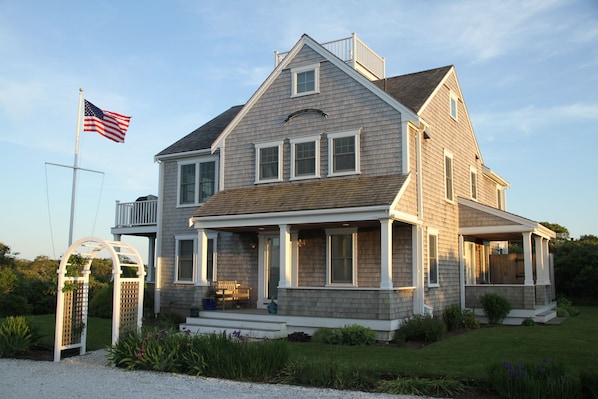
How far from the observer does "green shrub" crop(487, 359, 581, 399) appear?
785cm

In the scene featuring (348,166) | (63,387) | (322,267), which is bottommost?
(63,387)

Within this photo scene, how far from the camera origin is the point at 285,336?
15.5 m

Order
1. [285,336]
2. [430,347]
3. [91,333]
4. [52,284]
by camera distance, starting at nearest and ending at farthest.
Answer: [430,347] < [285,336] < [91,333] < [52,284]

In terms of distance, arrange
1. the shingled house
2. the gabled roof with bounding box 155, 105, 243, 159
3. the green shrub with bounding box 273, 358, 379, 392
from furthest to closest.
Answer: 1. the gabled roof with bounding box 155, 105, 243, 159
2. the shingled house
3. the green shrub with bounding box 273, 358, 379, 392

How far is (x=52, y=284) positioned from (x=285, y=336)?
569 inches

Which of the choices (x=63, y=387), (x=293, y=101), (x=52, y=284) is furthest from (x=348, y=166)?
(x=52, y=284)

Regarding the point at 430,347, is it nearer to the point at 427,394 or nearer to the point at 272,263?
the point at 427,394

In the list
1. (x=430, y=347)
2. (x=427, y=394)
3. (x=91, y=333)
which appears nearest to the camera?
(x=427, y=394)

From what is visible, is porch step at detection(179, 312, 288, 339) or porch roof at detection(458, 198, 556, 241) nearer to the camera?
porch step at detection(179, 312, 288, 339)

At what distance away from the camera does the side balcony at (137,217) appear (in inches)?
861

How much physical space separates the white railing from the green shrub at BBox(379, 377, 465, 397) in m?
14.6

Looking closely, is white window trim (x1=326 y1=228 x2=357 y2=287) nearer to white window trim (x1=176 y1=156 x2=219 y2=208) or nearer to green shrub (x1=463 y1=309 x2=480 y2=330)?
green shrub (x1=463 y1=309 x2=480 y2=330)

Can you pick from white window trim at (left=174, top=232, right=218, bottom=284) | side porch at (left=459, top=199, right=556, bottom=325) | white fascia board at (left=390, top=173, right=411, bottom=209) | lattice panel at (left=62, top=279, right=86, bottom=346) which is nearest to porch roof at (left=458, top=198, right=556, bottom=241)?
side porch at (left=459, top=199, right=556, bottom=325)

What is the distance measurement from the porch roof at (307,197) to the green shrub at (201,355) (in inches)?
205
